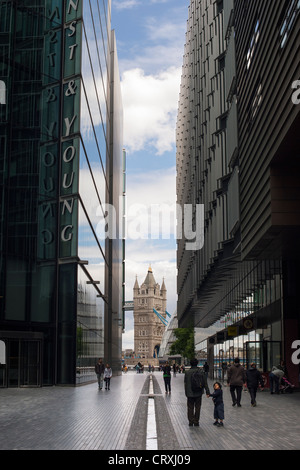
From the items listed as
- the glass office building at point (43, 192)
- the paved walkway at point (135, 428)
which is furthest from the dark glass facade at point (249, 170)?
the glass office building at point (43, 192)

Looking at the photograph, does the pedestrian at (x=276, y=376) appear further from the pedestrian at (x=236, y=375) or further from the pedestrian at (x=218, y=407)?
the pedestrian at (x=218, y=407)

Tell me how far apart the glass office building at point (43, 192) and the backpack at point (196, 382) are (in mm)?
19827

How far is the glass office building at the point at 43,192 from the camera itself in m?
33.6

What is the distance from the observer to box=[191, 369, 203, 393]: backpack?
14.5 meters

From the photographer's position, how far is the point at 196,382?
574 inches

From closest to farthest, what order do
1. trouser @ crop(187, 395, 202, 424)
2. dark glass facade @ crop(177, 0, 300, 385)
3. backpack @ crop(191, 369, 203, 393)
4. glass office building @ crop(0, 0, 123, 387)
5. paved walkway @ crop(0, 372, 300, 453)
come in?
paved walkway @ crop(0, 372, 300, 453), trouser @ crop(187, 395, 202, 424), backpack @ crop(191, 369, 203, 393), dark glass facade @ crop(177, 0, 300, 385), glass office building @ crop(0, 0, 123, 387)

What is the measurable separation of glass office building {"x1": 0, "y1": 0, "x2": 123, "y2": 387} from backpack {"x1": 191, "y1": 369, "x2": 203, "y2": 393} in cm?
1983

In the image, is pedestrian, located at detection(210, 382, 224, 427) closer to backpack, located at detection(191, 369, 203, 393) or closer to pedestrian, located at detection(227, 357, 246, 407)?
backpack, located at detection(191, 369, 203, 393)

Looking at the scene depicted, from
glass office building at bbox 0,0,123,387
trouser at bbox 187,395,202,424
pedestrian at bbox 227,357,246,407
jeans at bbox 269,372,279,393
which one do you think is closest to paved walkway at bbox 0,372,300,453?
trouser at bbox 187,395,202,424

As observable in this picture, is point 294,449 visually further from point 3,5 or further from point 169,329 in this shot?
point 169,329

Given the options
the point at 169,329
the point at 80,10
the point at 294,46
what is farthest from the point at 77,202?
the point at 169,329

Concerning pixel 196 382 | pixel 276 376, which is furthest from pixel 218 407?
pixel 276 376

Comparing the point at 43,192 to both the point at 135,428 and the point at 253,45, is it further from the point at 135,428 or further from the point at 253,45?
the point at 135,428

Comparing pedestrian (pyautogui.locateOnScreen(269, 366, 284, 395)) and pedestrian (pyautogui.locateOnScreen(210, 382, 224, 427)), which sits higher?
pedestrian (pyautogui.locateOnScreen(210, 382, 224, 427))
